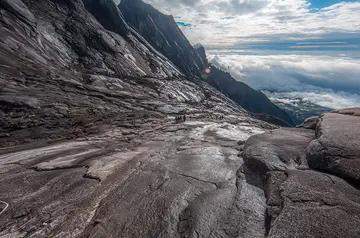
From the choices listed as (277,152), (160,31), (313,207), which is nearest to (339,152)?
(277,152)

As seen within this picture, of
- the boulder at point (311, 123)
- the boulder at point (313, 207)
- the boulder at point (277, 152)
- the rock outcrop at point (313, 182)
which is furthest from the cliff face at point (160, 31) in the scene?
the boulder at point (313, 207)

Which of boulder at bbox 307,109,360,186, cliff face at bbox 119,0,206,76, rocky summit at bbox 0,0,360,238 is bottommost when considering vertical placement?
rocky summit at bbox 0,0,360,238

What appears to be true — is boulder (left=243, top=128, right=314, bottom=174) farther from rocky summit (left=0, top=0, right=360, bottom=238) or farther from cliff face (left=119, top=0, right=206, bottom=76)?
cliff face (left=119, top=0, right=206, bottom=76)

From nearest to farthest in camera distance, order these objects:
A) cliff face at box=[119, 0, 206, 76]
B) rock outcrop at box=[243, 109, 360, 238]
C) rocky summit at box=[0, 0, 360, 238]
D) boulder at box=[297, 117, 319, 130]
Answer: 1. rock outcrop at box=[243, 109, 360, 238]
2. rocky summit at box=[0, 0, 360, 238]
3. boulder at box=[297, 117, 319, 130]
4. cliff face at box=[119, 0, 206, 76]

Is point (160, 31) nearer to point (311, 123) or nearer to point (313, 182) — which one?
point (311, 123)

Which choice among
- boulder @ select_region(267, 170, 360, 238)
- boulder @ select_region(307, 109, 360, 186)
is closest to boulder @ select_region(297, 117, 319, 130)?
boulder @ select_region(307, 109, 360, 186)

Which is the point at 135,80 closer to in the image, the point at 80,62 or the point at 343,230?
the point at 80,62

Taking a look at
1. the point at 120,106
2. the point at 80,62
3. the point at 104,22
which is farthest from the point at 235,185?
the point at 104,22

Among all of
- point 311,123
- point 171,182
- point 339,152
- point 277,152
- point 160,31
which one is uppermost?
point 160,31
